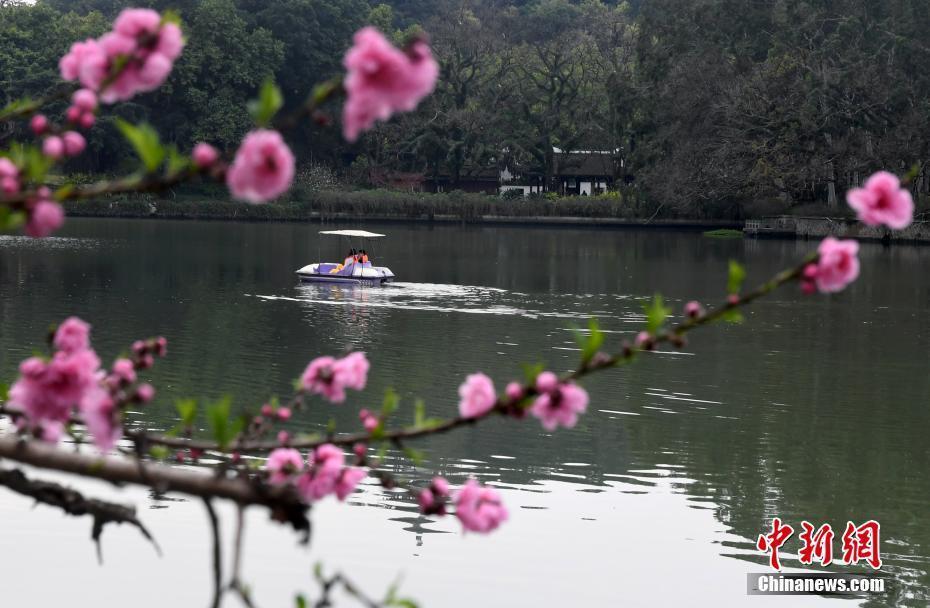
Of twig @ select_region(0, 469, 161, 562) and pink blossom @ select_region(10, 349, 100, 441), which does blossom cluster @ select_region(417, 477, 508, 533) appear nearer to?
twig @ select_region(0, 469, 161, 562)

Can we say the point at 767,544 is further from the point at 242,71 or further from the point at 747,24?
the point at 242,71

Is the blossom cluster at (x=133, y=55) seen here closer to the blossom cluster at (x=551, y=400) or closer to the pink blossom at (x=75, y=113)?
the pink blossom at (x=75, y=113)

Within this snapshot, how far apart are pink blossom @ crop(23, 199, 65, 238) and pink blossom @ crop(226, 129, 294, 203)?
432 mm

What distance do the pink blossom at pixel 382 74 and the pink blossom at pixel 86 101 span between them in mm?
928

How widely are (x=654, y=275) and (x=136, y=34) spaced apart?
129ft

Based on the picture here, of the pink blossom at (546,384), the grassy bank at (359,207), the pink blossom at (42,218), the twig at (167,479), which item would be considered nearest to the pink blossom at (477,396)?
the pink blossom at (546,384)

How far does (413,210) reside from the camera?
3103 inches

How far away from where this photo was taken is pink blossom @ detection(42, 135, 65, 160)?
10.3 feet

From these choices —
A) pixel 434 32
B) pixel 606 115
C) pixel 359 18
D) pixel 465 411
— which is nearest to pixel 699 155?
pixel 606 115

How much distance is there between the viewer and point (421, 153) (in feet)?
279

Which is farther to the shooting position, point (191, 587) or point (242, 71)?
point (242, 71)

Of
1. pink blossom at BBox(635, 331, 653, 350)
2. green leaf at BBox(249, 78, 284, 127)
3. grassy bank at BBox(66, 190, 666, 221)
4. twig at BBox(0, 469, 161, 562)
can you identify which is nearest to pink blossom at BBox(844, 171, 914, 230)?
pink blossom at BBox(635, 331, 653, 350)

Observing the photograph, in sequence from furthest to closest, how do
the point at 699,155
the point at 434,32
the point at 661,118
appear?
1. the point at 434,32
2. the point at 661,118
3. the point at 699,155

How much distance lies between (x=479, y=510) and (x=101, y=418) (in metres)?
1.11
